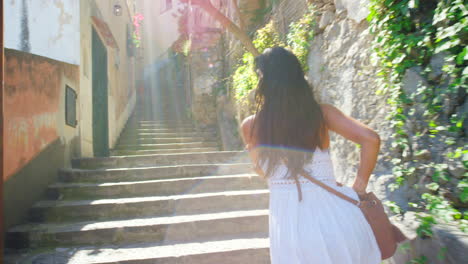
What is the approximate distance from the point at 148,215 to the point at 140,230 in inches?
16.2

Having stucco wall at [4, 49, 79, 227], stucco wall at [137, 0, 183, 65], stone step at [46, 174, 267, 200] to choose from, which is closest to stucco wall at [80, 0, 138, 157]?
stucco wall at [4, 49, 79, 227]

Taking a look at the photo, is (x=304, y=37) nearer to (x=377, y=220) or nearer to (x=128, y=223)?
(x=128, y=223)

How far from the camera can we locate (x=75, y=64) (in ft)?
16.2

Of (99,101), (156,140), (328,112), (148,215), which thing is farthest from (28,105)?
(156,140)

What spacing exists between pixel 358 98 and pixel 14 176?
3.34m

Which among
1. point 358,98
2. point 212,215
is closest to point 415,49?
point 358,98

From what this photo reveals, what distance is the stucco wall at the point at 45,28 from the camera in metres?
4.40

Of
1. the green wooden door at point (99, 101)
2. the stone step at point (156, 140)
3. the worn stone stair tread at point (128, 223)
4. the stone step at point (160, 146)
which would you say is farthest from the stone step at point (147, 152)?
the worn stone stair tread at point (128, 223)

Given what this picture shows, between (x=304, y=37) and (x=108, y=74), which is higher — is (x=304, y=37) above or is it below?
below

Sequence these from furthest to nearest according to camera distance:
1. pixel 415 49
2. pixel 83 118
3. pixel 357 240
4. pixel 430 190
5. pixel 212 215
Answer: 1. pixel 83 118
2. pixel 212 215
3. pixel 415 49
4. pixel 430 190
5. pixel 357 240

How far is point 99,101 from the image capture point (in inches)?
257

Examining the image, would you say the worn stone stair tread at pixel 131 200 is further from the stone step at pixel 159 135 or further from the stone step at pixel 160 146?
the stone step at pixel 159 135

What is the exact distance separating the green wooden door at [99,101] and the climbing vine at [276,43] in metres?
2.60

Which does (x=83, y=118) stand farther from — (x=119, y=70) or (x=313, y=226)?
(x=313, y=226)
